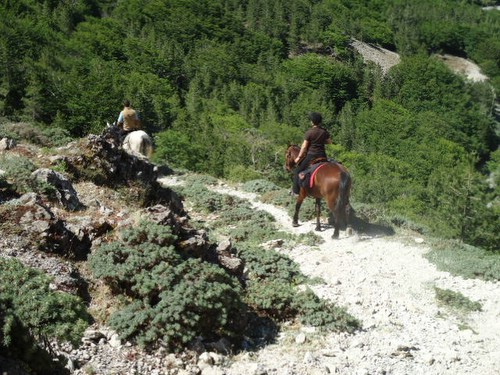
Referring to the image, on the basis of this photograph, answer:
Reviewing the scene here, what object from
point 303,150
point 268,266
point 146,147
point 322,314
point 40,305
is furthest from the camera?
point 146,147

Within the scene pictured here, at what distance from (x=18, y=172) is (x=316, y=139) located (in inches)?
324

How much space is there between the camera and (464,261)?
12.8m

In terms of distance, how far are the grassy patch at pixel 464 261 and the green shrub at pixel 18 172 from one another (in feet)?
33.8

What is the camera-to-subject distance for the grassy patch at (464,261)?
12227mm

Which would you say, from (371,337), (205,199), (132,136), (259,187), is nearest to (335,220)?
(371,337)

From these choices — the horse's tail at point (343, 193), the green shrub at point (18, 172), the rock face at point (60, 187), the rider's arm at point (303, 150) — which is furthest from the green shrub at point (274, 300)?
the green shrub at point (18, 172)

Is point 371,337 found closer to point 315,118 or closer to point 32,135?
point 315,118

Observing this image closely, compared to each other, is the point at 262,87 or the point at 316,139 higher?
the point at 316,139

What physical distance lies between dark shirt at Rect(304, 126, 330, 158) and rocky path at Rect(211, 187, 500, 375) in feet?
9.42

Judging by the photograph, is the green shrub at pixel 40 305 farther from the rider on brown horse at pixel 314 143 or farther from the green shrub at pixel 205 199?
the green shrub at pixel 205 199

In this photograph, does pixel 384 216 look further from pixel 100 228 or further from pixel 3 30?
pixel 3 30

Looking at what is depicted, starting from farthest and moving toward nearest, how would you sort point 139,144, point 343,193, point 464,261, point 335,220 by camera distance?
point 139,144, point 335,220, point 343,193, point 464,261

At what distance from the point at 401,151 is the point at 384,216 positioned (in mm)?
91675

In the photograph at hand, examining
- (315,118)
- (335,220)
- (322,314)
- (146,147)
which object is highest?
(315,118)
